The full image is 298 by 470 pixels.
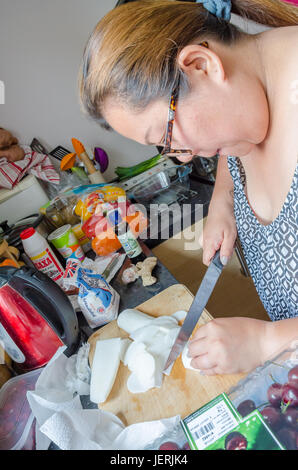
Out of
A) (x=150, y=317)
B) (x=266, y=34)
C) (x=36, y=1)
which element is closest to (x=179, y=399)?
(x=150, y=317)

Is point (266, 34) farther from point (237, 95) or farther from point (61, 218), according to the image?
point (61, 218)

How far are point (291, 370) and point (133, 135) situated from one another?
467 millimetres

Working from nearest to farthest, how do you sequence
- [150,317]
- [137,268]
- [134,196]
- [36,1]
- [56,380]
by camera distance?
[56,380]
[150,317]
[137,268]
[36,1]
[134,196]

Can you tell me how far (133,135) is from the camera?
59 centimetres

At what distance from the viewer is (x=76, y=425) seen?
0.60 metres

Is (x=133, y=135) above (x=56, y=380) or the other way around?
above

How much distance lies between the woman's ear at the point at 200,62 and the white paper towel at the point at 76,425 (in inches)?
24.2

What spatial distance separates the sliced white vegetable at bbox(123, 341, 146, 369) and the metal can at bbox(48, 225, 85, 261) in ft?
1.52

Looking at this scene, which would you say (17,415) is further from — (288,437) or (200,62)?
(200,62)

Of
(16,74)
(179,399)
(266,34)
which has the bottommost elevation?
(179,399)

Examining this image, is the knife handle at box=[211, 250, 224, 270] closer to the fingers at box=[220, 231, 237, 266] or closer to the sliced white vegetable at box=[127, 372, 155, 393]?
the fingers at box=[220, 231, 237, 266]

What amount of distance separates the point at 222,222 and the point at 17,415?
27.7 inches

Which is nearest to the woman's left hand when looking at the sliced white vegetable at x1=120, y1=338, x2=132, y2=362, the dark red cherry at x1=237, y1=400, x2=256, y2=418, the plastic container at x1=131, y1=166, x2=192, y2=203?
the dark red cherry at x1=237, y1=400, x2=256, y2=418

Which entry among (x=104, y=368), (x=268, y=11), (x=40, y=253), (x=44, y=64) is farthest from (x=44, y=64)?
(x=104, y=368)
